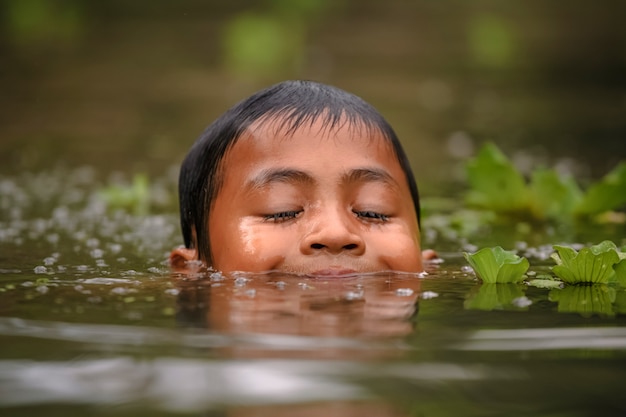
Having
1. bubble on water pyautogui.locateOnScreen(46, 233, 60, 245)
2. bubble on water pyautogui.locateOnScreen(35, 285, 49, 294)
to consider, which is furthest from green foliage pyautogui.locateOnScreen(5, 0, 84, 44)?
bubble on water pyautogui.locateOnScreen(35, 285, 49, 294)

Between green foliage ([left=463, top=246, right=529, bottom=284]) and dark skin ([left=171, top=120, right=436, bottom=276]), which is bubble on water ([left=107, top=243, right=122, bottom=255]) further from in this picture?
green foliage ([left=463, top=246, right=529, bottom=284])

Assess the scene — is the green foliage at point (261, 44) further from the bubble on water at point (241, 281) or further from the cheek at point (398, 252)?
the bubble on water at point (241, 281)

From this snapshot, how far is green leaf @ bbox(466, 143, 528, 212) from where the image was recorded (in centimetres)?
472

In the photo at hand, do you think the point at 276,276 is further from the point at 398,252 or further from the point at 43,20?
the point at 43,20

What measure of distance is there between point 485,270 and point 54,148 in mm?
4527

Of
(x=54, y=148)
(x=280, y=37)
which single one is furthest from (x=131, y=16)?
(x=54, y=148)

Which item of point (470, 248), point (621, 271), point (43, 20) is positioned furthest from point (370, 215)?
point (43, 20)

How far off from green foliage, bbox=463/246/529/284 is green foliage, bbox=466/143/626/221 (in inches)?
63.4

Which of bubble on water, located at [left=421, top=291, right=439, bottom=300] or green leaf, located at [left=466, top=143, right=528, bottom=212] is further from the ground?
green leaf, located at [left=466, top=143, right=528, bottom=212]

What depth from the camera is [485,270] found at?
314cm

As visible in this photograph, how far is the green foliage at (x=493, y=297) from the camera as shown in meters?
2.76

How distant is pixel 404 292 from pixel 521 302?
1.11 ft

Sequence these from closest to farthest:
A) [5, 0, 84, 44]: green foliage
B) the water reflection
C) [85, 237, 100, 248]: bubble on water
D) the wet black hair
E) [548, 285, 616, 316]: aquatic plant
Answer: the water reflection
[548, 285, 616, 316]: aquatic plant
the wet black hair
[85, 237, 100, 248]: bubble on water
[5, 0, 84, 44]: green foliage

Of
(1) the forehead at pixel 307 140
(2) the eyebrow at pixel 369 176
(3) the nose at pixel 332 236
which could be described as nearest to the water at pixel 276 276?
(3) the nose at pixel 332 236
